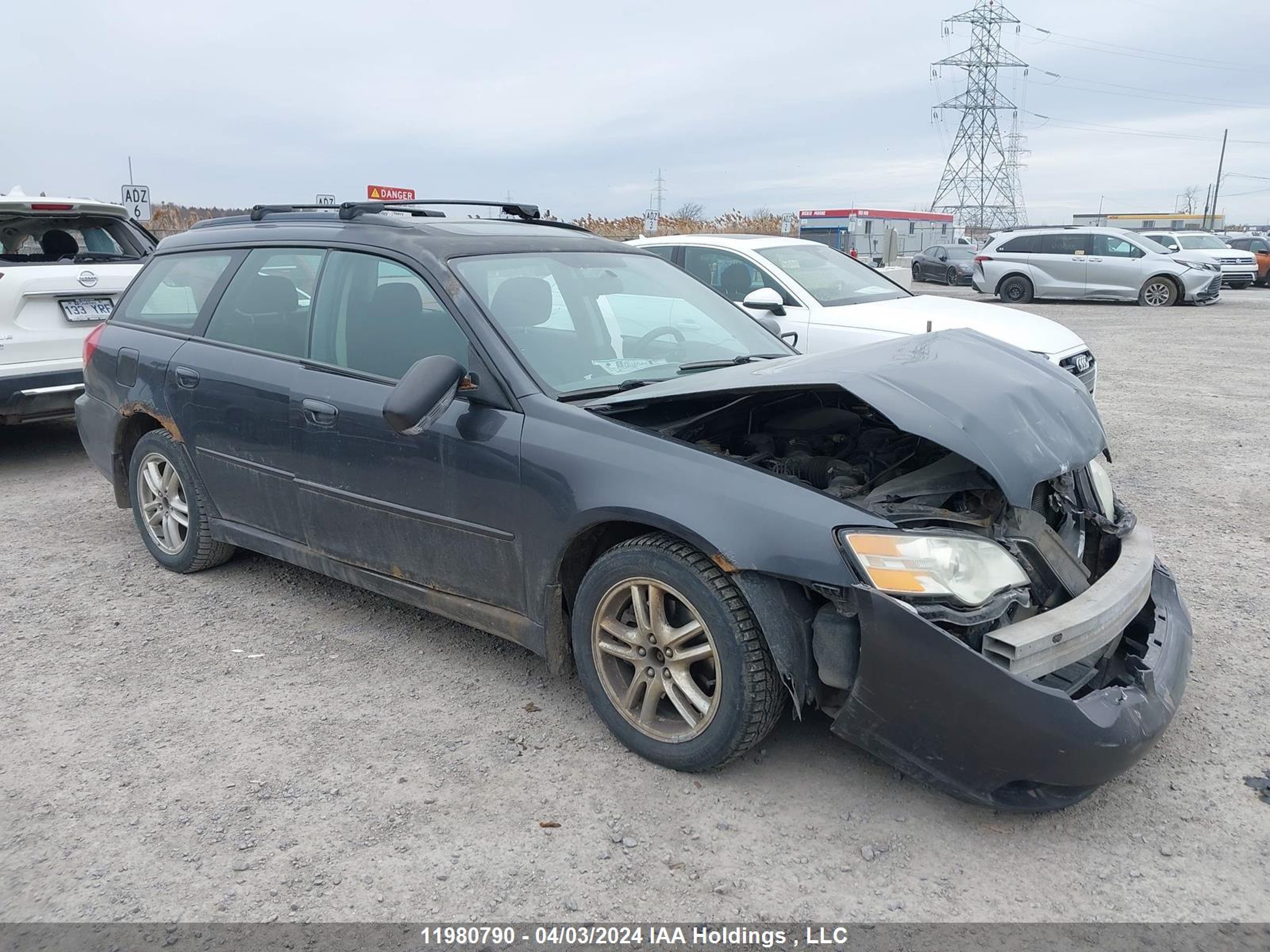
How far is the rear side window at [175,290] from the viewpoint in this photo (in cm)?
464

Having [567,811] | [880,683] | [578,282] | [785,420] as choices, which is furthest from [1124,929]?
[578,282]

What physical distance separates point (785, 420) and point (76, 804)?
2582mm

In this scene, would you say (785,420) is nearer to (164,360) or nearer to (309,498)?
(309,498)

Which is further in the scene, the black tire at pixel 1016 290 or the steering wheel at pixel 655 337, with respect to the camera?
the black tire at pixel 1016 290

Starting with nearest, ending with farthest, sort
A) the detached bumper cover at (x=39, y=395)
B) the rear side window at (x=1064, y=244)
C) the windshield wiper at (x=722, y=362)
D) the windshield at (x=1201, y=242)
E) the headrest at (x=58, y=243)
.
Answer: the windshield wiper at (x=722, y=362) → the detached bumper cover at (x=39, y=395) → the headrest at (x=58, y=243) → the rear side window at (x=1064, y=244) → the windshield at (x=1201, y=242)

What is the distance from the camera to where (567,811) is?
2.92 m

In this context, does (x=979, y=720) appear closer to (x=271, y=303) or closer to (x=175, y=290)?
(x=271, y=303)

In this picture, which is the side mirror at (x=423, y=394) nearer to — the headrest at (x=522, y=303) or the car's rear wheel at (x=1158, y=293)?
the headrest at (x=522, y=303)

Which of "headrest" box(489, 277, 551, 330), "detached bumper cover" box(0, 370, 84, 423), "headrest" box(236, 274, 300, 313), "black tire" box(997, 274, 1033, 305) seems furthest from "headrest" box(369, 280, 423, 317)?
"black tire" box(997, 274, 1033, 305)

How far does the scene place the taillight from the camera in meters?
5.09

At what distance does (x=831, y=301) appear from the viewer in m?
7.85

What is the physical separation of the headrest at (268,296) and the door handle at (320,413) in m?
0.52

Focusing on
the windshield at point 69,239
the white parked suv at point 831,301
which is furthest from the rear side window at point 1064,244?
the windshield at point 69,239

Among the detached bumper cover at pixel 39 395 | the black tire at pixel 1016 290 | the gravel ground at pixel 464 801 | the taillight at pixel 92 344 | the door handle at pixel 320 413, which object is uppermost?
the taillight at pixel 92 344
